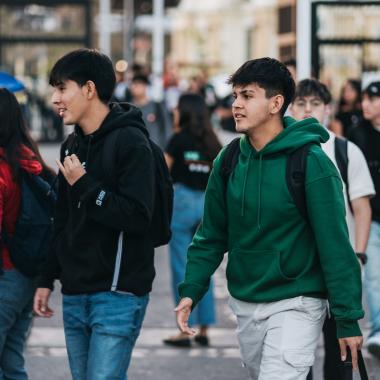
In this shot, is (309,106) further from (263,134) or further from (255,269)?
(255,269)

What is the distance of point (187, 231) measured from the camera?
30.3 ft

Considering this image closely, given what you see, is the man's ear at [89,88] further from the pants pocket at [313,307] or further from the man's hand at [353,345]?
the man's hand at [353,345]

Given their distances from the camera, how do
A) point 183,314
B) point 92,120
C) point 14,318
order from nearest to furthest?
point 183,314
point 92,120
point 14,318

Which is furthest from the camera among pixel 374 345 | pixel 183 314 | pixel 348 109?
pixel 348 109

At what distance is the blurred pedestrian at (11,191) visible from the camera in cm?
582

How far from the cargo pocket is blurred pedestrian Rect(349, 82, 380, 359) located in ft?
11.2

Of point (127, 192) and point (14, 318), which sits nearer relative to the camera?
point (127, 192)

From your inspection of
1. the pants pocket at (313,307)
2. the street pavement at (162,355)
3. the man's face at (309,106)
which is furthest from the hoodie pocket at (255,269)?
the street pavement at (162,355)

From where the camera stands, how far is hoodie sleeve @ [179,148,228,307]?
17.1ft

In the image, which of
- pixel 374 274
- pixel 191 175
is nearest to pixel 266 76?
pixel 374 274

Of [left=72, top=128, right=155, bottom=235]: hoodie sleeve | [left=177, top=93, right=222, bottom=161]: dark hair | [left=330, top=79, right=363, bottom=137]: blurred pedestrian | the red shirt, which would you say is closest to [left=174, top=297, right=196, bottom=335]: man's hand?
[left=72, top=128, right=155, bottom=235]: hoodie sleeve

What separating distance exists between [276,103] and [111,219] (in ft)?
2.57

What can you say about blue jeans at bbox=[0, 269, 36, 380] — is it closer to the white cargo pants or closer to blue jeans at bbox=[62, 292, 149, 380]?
blue jeans at bbox=[62, 292, 149, 380]

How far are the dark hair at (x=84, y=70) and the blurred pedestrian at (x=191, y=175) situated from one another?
376cm
